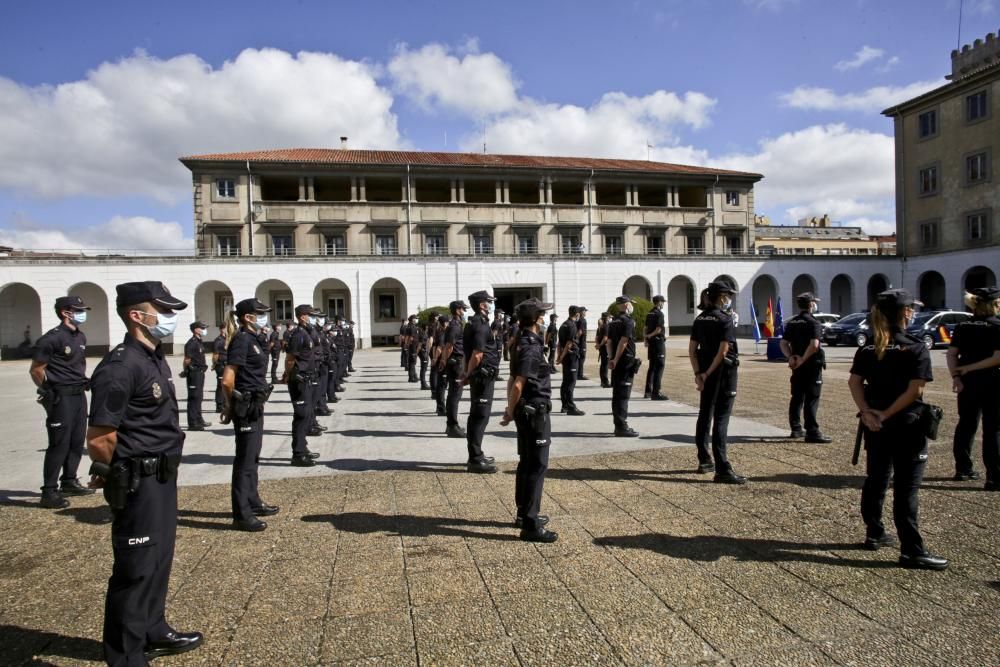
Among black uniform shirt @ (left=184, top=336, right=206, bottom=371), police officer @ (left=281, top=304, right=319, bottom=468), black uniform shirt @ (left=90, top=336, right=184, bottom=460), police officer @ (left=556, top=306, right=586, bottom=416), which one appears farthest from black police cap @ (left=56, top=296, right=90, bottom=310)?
police officer @ (left=556, top=306, right=586, bottom=416)

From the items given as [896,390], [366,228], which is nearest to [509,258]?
[366,228]

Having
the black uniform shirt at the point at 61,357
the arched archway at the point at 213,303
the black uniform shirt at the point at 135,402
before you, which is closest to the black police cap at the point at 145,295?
the black uniform shirt at the point at 135,402

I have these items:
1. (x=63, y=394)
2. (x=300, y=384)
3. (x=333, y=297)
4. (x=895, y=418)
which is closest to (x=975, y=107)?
(x=333, y=297)

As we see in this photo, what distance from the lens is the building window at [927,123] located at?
37438 millimetres

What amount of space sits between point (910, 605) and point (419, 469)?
4.85 metres

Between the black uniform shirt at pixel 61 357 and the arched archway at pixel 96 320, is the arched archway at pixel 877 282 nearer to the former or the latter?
the black uniform shirt at pixel 61 357

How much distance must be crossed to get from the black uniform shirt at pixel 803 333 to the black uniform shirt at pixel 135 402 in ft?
23.6

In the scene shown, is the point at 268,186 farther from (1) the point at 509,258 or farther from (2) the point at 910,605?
(2) the point at 910,605

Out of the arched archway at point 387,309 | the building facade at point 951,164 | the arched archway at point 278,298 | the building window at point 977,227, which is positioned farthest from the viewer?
the arched archway at point 387,309

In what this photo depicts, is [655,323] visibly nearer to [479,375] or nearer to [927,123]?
[479,375]

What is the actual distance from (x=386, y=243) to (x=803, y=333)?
34.4m

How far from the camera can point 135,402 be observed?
3074 millimetres

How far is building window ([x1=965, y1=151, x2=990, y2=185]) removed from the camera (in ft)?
113

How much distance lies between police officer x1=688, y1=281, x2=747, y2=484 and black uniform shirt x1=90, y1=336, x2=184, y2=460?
15.8 feet
